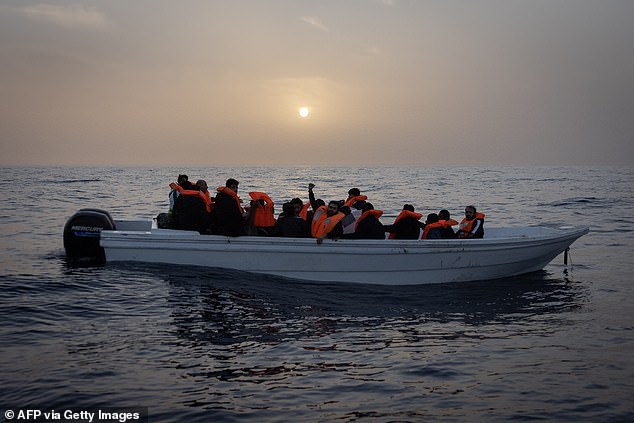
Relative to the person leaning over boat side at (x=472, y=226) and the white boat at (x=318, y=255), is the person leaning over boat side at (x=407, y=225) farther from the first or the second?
the person leaning over boat side at (x=472, y=226)

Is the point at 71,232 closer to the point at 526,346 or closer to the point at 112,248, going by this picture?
the point at 112,248

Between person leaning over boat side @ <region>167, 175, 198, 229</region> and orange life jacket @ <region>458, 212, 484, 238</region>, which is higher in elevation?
person leaning over boat side @ <region>167, 175, 198, 229</region>

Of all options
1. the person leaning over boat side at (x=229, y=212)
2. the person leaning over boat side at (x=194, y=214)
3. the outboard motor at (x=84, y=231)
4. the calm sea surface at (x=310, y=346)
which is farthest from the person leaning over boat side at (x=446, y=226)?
the outboard motor at (x=84, y=231)

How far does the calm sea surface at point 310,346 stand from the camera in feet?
20.2

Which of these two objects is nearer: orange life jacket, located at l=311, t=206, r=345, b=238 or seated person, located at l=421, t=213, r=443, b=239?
orange life jacket, located at l=311, t=206, r=345, b=238

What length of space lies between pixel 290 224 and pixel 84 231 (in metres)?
4.36

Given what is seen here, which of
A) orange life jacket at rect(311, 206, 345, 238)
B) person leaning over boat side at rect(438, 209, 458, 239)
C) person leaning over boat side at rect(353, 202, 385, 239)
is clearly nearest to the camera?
orange life jacket at rect(311, 206, 345, 238)

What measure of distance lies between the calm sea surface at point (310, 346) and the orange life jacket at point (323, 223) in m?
1.03

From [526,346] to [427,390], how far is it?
2.23 m

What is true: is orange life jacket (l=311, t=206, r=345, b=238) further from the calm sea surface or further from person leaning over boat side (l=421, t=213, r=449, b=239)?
person leaning over boat side (l=421, t=213, r=449, b=239)

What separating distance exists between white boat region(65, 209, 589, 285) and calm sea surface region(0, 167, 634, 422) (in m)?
0.24

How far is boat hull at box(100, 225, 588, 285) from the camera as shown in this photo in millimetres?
11430

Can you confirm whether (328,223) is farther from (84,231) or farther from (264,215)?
(84,231)

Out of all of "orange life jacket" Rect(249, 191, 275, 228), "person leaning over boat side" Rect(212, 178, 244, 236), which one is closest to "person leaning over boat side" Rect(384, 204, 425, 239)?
"orange life jacket" Rect(249, 191, 275, 228)
